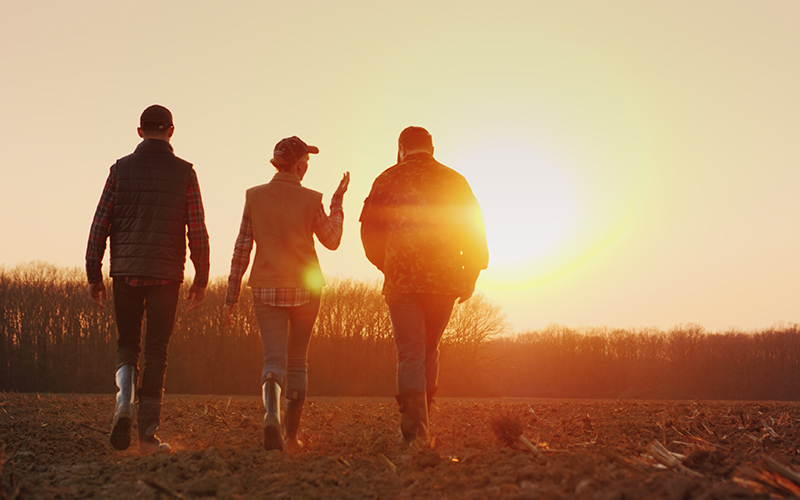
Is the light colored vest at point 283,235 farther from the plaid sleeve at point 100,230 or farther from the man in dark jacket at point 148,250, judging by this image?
the plaid sleeve at point 100,230

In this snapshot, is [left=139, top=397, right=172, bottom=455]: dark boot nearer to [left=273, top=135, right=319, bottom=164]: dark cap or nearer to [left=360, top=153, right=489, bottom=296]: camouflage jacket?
[left=360, top=153, right=489, bottom=296]: camouflage jacket

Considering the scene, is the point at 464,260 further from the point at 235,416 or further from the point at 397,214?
the point at 235,416

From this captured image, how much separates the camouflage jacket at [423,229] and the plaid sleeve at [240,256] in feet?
3.15

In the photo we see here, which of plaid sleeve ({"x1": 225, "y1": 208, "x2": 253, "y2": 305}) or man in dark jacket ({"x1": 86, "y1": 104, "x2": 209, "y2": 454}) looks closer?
man in dark jacket ({"x1": 86, "y1": 104, "x2": 209, "y2": 454})

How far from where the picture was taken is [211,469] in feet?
11.8

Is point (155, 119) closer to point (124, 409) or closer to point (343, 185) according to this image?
point (343, 185)

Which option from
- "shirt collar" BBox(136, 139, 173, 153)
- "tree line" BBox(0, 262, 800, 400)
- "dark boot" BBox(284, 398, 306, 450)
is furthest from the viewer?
"tree line" BBox(0, 262, 800, 400)

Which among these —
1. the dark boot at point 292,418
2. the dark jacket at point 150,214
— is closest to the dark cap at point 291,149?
the dark jacket at point 150,214

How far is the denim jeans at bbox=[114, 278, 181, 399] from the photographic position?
472 centimetres

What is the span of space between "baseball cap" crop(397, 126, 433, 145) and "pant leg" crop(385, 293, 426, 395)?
141 cm

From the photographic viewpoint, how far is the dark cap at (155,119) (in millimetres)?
4961

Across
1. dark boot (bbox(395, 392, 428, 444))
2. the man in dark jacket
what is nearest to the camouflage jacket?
dark boot (bbox(395, 392, 428, 444))

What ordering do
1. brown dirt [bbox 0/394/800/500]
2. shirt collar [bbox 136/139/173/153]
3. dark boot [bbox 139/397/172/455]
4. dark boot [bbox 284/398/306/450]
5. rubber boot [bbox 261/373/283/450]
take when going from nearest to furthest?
brown dirt [bbox 0/394/800/500], rubber boot [bbox 261/373/283/450], dark boot [bbox 139/397/172/455], dark boot [bbox 284/398/306/450], shirt collar [bbox 136/139/173/153]

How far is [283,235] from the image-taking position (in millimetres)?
4785
